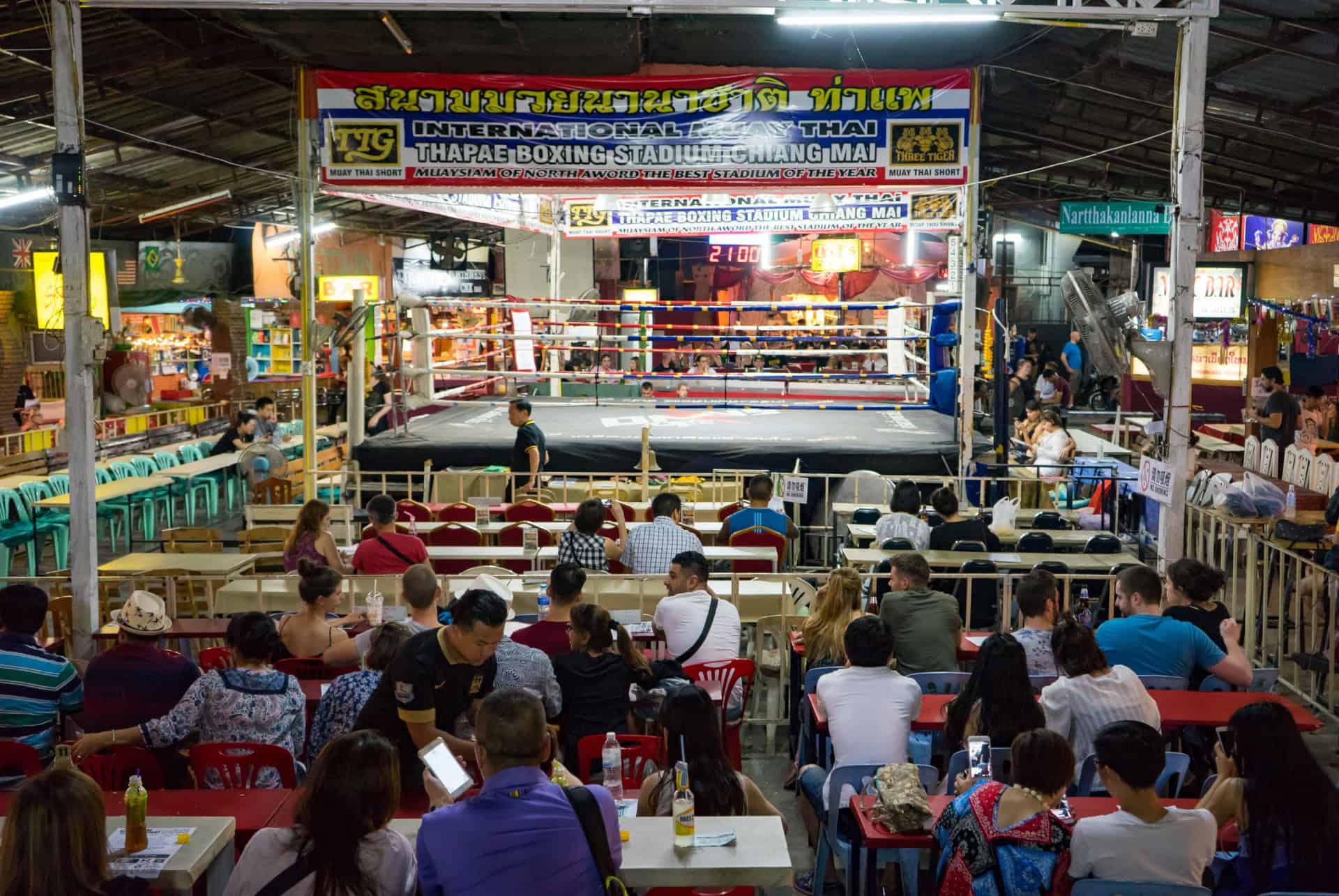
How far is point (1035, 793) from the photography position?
343cm

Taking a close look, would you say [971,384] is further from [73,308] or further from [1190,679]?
[73,308]

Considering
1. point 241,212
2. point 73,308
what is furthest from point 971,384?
point 241,212

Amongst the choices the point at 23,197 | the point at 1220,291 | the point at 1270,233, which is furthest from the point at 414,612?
the point at 1270,233

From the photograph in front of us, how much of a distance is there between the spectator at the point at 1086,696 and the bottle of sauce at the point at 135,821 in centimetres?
317

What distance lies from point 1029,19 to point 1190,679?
4.04m

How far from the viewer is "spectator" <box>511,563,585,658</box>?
5312 mm

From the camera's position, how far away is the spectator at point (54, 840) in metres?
2.81

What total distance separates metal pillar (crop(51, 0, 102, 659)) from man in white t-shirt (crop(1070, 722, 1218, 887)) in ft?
17.8

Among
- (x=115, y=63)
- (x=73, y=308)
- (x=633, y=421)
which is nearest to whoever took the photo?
(x=73, y=308)

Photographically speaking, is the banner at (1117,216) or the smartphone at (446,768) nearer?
the smartphone at (446,768)

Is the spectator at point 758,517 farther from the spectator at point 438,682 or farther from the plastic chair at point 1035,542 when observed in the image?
the spectator at point 438,682

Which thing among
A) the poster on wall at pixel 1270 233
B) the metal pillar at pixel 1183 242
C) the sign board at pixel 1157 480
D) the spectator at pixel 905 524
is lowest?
the spectator at pixel 905 524

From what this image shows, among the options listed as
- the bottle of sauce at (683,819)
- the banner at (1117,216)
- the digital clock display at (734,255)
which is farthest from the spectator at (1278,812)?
the digital clock display at (734,255)

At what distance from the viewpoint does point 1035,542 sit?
28.1 feet
